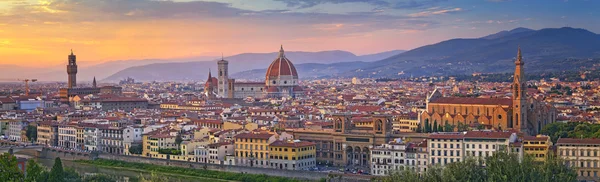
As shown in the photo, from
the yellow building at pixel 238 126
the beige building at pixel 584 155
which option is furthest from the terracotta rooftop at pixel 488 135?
the yellow building at pixel 238 126

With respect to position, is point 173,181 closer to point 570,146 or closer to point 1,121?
point 570,146

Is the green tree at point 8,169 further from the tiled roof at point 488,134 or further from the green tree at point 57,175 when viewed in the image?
the tiled roof at point 488,134

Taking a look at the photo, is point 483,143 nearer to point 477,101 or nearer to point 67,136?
point 477,101

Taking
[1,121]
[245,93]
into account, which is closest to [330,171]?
[1,121]

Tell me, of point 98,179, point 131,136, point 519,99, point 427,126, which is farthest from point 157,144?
point 519,99

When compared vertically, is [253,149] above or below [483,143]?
below
